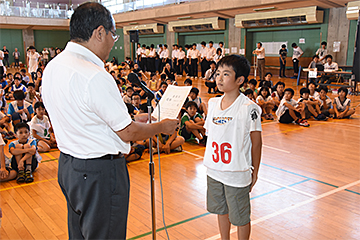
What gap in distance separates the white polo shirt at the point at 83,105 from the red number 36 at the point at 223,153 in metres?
0.75

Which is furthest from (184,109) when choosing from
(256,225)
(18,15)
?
(18,15)

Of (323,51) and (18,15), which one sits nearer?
(323,51)

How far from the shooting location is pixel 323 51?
43.5ft

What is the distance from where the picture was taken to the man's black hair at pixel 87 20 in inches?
61.4

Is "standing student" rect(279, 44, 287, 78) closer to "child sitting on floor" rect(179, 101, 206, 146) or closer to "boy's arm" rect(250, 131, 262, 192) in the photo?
"child sitting on floor" rect(179, 101, 206, 146)

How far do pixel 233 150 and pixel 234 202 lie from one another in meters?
0.34

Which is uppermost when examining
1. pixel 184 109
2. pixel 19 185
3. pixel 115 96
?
pixel 115 96

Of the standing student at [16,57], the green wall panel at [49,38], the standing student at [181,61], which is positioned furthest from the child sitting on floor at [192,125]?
the green wall panel at [49,38]

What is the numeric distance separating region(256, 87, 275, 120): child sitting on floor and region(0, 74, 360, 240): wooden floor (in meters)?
2.52

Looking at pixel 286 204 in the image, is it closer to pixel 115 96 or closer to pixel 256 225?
pixel 256 225

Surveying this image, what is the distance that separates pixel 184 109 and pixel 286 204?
3372 mm

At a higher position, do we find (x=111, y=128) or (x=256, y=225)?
(x=111, y=128)

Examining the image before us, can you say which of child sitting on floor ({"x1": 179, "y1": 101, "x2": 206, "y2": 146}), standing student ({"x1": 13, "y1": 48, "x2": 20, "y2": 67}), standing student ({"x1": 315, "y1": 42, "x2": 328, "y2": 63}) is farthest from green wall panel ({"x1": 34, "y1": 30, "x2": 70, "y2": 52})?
child sitting on floor ({"x1": 179, "y1": 101, "x2": 206, "y2": 146})

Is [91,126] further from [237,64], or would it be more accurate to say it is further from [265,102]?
[265,102]
